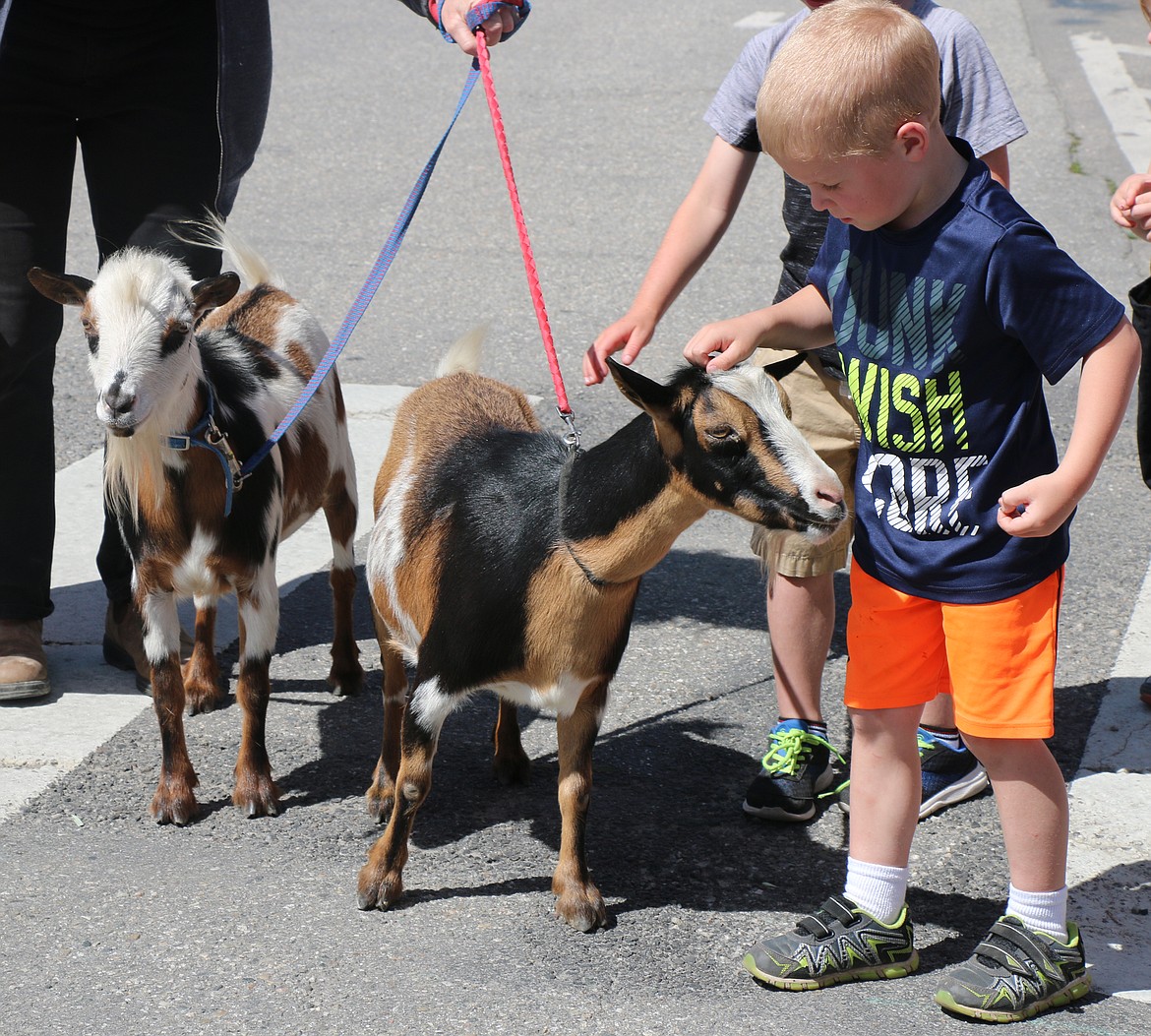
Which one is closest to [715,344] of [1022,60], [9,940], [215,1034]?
[215,1034]

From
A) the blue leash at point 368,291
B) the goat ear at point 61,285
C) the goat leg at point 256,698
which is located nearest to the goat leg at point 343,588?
the goat leg at point 256,698

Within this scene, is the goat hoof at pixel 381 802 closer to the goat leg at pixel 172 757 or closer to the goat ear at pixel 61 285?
the goat leg at pixel 172 757

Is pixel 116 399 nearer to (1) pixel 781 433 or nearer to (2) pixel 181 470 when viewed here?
(2) pixel 181 470

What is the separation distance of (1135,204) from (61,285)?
238cm

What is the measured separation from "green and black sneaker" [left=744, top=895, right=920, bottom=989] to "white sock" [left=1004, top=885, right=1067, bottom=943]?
0.77ft

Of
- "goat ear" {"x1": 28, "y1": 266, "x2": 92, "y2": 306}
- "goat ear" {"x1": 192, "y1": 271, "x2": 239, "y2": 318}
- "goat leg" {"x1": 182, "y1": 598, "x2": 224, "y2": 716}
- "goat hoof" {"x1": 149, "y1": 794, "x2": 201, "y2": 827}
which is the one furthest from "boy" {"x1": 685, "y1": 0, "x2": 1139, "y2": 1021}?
"goat leg" {"x1": 182, "y1": 598, "x2": 224, "y2": 716}

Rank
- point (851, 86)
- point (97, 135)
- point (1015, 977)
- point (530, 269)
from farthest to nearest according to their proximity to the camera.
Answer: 1. point (97, 135)
2. point (530, 269)
3. point (1015, 977)
4. point (851, 86)

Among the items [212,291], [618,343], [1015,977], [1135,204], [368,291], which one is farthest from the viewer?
[368,291]

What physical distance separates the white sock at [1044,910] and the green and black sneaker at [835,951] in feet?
0.77

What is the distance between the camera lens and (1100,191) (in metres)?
9.36

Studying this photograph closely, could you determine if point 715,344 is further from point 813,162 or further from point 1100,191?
point 1100,191

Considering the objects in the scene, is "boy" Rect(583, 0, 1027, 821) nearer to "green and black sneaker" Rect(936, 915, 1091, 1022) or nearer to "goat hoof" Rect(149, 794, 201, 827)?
"green and black sneaker" Rect(936, 915, 1091, 1022)

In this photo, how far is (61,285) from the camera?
337cm

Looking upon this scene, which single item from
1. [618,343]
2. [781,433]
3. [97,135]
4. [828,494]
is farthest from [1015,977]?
[97,135]
